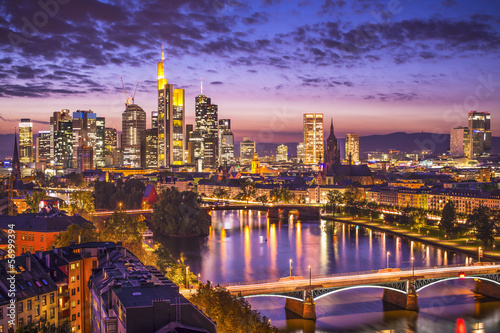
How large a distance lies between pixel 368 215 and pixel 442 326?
36581mm

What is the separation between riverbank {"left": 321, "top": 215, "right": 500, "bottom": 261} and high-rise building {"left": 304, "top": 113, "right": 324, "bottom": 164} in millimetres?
135551

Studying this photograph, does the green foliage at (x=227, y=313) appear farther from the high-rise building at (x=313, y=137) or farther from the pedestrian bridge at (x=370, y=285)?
the high-rise building at (x=313, y=137)

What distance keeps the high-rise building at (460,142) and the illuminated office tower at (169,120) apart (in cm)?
7799

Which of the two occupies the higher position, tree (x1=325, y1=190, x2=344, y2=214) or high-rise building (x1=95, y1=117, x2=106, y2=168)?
high-rise building (x1=95, y1=117, x2=106, y2=168)

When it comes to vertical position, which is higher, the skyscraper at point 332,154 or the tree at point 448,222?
the skyscraper at point 332,154

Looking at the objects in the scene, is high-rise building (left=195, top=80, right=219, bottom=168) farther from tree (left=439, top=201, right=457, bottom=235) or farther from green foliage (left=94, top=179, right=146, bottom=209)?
tree (left=439, top=201, right=457, bottom=235)

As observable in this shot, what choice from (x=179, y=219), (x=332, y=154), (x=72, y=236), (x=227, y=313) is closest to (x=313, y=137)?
(x=332, y=154)

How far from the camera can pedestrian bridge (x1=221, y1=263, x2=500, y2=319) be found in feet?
71.6

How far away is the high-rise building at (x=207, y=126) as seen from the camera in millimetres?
166625

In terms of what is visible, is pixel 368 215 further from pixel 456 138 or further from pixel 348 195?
pixel 456 138

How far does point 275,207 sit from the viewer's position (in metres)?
58.8

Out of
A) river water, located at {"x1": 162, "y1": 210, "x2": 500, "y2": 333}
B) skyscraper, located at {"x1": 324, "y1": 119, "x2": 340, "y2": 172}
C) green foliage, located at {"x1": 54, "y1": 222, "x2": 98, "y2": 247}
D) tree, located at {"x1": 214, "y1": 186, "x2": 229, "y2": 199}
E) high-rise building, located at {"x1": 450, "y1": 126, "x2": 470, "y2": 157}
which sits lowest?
river water, located at {"x1": 162, "y1": 210, "x2": 500, "y2": 333}

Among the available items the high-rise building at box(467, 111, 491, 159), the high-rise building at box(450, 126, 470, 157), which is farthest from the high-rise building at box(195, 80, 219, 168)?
the high-rise building at box(467, 111, 491, 159)

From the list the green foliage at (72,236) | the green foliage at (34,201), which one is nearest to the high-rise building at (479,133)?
the green foliage at (34,201)
